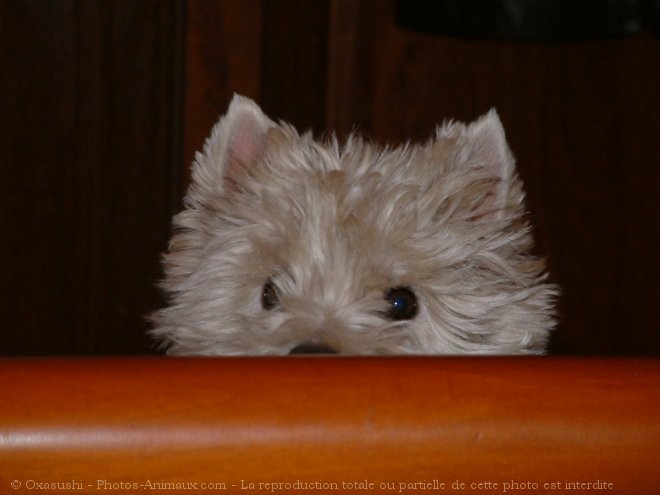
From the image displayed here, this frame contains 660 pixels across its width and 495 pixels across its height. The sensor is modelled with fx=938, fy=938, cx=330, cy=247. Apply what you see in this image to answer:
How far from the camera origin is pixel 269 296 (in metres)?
2.16

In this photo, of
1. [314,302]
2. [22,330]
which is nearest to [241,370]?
[314,302]

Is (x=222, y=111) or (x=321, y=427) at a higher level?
(x=222, y=111)

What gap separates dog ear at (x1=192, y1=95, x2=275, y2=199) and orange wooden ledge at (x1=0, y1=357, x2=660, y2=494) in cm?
159

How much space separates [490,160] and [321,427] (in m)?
1.65

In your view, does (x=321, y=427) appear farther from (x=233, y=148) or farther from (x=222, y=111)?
(x=222, y=111)

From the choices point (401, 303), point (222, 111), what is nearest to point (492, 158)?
point (401, 303)

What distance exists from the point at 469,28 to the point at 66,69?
4.96 feet

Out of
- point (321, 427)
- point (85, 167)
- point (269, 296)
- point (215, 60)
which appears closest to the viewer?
point (321, 427)

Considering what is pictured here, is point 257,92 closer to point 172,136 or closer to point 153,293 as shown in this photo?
point 172,136

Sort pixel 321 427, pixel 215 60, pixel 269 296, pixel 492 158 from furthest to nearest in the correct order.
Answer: pixel 215 60, pixel 492 158, pixel 269 296, pixel 321 427

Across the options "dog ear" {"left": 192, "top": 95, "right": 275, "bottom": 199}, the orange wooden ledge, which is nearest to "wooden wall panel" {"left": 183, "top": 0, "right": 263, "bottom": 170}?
"dog ear" {"left": 192, "top": 95, "right": 275, "bottom": 199}

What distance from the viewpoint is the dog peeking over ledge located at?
203 centimetres

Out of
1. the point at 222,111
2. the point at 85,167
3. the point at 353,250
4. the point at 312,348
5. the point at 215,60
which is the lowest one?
the point at 312,348

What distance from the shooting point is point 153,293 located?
12.5ft
